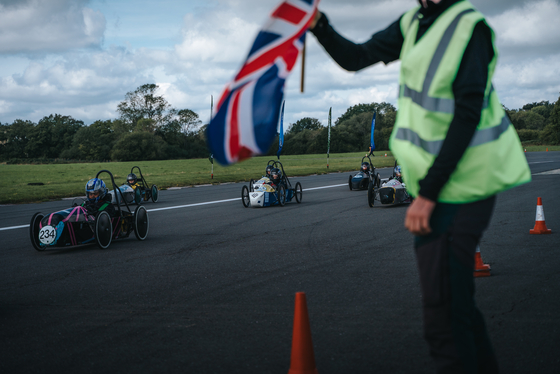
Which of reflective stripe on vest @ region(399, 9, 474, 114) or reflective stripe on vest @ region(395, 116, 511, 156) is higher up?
reflective stripe on vest @ region(399, 9, 474, 114)

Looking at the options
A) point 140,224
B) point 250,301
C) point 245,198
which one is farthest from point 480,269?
point 245,198

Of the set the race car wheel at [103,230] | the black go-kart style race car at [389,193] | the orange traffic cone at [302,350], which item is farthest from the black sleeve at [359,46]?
the black go-kart style race car at [389,193]

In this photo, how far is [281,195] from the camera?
14.0 meters

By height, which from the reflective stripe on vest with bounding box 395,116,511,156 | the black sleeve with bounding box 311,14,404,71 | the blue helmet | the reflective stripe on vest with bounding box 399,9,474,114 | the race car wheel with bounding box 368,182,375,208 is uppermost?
the black sleeve with bounding box 311,14,404,71

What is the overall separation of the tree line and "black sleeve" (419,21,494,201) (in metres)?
85.3

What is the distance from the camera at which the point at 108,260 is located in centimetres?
721

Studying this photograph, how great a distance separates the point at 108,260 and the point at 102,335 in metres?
3.31

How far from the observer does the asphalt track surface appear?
351 cm

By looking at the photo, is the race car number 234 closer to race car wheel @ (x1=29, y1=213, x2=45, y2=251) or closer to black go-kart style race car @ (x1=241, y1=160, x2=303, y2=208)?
race car wheel @ (x1=29, y1=213, x2=45, y2=251)

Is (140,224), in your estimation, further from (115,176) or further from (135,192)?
(115,176)

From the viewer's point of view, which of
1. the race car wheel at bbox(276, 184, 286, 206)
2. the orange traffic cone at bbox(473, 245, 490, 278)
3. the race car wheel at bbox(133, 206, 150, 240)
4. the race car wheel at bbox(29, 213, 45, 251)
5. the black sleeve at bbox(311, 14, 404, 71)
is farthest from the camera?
the race car wheel at bbox(276, 184, 286, 206)

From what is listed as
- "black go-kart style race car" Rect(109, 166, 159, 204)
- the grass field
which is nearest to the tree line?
the grass field

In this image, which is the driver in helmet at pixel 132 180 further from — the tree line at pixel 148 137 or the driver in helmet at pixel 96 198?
the tree line at pixel 148 137

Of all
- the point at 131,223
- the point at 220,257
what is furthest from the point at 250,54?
the point at 131,223
